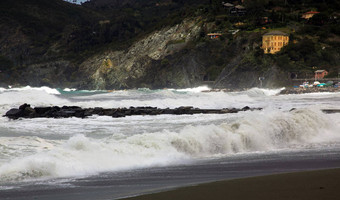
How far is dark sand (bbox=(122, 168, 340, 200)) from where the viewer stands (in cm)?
969

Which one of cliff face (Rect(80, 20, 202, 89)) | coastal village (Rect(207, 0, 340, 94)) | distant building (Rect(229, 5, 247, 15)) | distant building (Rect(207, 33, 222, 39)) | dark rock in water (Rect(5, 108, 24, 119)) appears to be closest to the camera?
dark rock in water (Rect(5, 108, 24, 119))

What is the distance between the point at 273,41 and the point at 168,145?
10221 cm

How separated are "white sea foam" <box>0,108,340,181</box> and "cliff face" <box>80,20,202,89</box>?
104 m

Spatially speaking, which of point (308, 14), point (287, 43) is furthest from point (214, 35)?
point (308, 14)

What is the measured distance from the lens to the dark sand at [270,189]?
969cm

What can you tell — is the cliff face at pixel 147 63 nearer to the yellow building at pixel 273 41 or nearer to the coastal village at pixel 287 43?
the coastal village at pixel 287 43

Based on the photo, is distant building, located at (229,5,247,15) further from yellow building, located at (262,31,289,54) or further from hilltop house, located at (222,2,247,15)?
yellow building, located at (262,31,289,54)

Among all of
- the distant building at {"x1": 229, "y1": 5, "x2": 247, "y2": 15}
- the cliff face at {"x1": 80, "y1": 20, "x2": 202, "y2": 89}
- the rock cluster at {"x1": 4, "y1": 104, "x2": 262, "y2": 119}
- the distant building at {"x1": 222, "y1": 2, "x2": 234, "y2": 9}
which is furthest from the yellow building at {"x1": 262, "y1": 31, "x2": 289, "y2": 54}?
the rock cluster at {"x1": 4, "y1": 104, "x2": 262, "y2": 119}

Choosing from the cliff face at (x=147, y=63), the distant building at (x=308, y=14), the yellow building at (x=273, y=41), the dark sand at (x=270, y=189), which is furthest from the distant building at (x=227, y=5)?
the dark sand at (x=270, y=189)

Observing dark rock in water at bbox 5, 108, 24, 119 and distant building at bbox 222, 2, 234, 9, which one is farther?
distant building at bbox 222, 2, 234, 9

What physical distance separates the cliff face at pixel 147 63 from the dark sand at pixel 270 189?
378 ft

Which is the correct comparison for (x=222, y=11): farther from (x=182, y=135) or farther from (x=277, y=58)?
(x=182, y=135)

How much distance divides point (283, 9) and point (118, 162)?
136262mm

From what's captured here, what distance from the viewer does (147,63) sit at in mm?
144000
